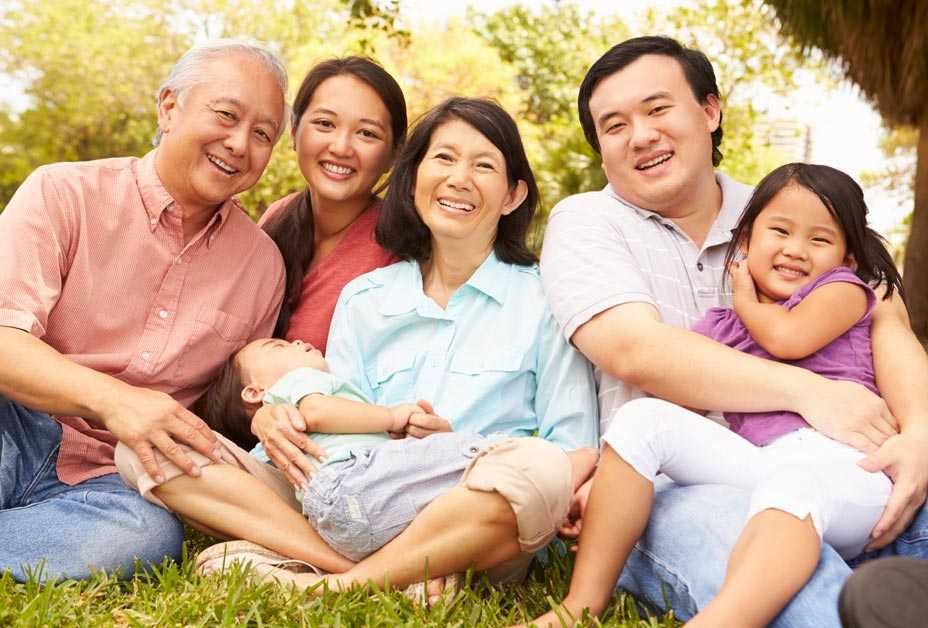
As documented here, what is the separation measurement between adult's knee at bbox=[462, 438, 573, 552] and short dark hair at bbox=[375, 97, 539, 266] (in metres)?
0.96

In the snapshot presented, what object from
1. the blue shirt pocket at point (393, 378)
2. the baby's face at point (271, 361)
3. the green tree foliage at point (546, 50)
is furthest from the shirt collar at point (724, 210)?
the green tree foliage at point (546, 50)

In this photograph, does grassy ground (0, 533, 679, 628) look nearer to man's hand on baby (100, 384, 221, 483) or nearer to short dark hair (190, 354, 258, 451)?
man's hand on baby (100, 384, 221, 483)

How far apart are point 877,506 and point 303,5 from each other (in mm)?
24915

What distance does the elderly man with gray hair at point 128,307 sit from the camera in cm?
297

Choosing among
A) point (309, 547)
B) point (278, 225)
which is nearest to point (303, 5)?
point (278, 225)

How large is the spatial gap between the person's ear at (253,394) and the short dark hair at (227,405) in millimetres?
117

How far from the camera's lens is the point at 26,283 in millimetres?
3115

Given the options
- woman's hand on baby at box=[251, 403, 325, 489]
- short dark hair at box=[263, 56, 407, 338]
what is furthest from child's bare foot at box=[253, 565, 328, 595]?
short dark hair at box=[263, 56, 407, 338]

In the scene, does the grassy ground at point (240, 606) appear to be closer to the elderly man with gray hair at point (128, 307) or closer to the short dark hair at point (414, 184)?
the elderly man with gray hair at point (128, 307)

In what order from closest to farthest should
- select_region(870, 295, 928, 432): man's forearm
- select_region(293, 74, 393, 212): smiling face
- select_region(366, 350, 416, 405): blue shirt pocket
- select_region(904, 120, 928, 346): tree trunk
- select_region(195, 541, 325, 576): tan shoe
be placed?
select_region(870, 295, 928, 432): man's forearm → select_region(195, 541, 325, 576): tan shoe → select_region(366, 350, 416, 405): blue shirt pocket → select_region(293, 74, 393, 212): smiling face → select_region(904, 120, 928, 346): tree trunk

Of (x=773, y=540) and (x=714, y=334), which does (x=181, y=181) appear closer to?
(x=714, y=334)

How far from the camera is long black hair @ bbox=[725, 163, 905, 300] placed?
2869 millimetres

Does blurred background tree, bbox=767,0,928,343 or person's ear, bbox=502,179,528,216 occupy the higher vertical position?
blurred background tree, bbox=767,0,928,343

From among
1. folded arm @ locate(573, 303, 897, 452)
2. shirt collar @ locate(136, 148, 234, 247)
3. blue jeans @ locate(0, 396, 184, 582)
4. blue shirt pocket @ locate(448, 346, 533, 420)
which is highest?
shirt collar @ locate(136, 148, 234, 247)
